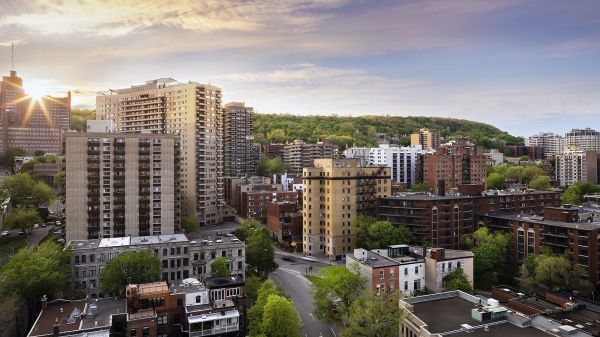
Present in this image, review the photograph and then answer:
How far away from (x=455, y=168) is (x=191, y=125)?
8040 cm

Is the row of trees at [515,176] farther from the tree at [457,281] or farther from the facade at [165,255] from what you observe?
the facade at [165,255]

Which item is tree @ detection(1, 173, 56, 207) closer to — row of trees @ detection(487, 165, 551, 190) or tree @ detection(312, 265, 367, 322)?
tree @ detection(312, 265, 367, 322)

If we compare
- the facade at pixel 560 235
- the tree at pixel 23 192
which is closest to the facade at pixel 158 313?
the facade at pixel 560 235

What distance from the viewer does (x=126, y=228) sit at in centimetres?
7469

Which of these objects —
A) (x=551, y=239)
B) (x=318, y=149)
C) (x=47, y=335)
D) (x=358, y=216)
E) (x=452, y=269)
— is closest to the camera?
(x=47, y=335)

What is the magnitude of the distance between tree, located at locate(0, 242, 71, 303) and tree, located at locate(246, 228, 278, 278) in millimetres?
24292

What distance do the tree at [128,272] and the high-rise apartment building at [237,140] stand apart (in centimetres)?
9964

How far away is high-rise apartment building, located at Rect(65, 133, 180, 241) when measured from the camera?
72875 millimetres

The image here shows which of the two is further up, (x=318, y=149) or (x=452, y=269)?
(x=318, y=149)

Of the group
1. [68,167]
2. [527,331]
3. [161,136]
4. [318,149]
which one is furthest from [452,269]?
[318,149]

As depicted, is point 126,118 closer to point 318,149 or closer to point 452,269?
point 318,149

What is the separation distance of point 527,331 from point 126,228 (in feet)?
204

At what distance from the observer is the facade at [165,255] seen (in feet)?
187

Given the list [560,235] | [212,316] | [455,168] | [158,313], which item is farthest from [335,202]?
[455,168]
